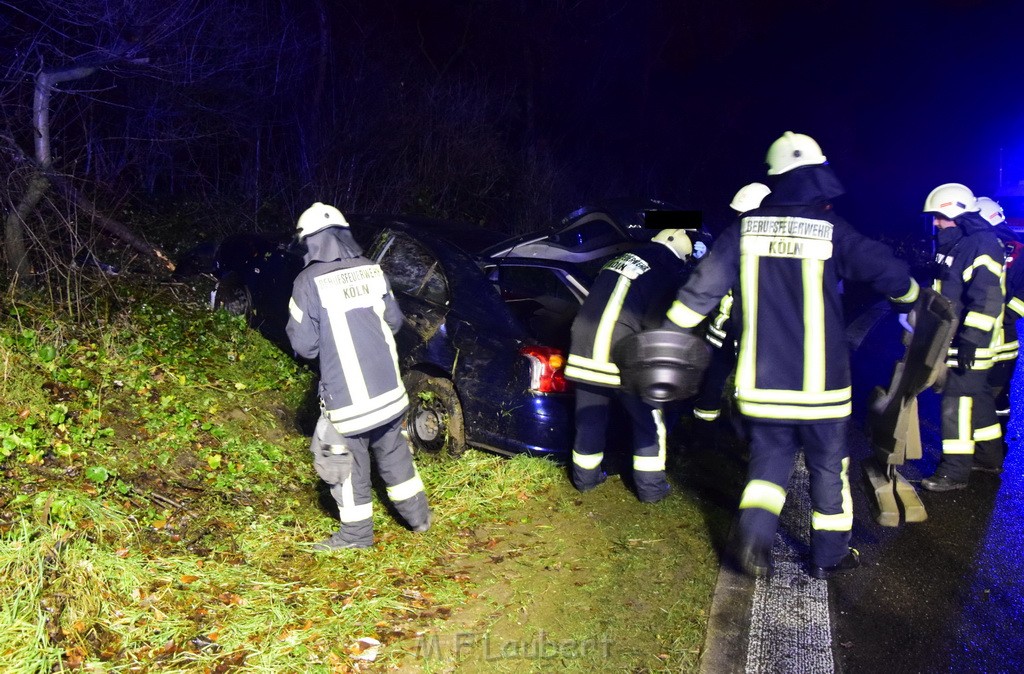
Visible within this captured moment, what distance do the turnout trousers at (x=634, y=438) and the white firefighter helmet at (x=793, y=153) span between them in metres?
1.59

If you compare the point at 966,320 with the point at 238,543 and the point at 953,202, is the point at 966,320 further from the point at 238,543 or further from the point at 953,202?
the point at 238,543

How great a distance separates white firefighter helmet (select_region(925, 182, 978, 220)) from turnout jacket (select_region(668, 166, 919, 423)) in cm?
165

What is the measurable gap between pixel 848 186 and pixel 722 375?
27.9m

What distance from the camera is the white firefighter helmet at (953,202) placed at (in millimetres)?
5145

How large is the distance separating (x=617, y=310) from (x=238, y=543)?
2.47 meters

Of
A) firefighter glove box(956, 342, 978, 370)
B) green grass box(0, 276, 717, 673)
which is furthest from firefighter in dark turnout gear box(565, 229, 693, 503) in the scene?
firefighter glove box(956, 342, 978, 370)

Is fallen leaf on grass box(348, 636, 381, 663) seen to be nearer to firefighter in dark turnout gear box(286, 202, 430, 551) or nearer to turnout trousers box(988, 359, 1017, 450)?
firefighter in dark turnout gear box(286, 202, 430, 551)

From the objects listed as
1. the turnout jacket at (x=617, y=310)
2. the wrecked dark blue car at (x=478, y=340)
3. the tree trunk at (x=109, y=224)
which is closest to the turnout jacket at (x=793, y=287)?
the turnout jacket at (x=617, y=310)

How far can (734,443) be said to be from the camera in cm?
614

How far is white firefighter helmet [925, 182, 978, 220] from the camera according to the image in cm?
514

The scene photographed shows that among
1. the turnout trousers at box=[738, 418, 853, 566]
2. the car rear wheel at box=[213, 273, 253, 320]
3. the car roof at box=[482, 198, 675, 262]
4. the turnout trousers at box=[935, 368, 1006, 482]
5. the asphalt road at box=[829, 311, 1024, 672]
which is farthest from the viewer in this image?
the car rear wheel at box=[213, 273, 253, 320]

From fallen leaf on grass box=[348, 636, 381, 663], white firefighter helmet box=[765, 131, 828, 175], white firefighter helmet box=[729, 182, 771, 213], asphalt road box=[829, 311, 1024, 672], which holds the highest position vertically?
white firefighter helmet box=[765, 131, 828, 175]

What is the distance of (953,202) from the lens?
5145 millimetres

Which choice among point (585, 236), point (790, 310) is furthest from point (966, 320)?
point (585, 236)
